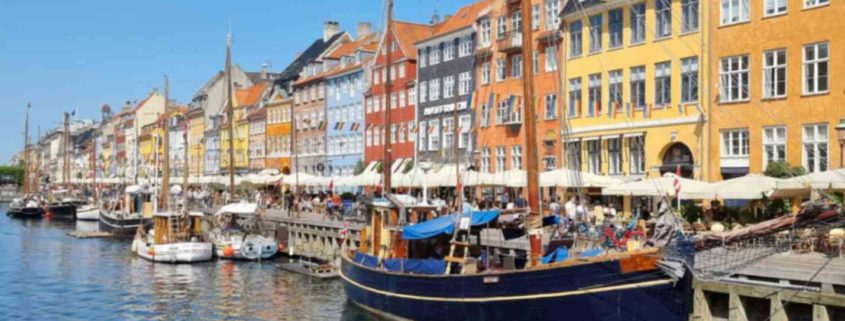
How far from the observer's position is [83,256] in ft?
175

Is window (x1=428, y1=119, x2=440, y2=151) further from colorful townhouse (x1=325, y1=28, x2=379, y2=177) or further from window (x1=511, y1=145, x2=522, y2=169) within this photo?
colorful townhouse (x1=325, y1=28, x2=379, y2=177)

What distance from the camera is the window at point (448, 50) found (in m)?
63.4

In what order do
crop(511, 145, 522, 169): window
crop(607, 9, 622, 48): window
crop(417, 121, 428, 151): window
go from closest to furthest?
crop(607, 9, 622, 48): window, crop(511, 145, 522, 169): window, crop(417, 121, 428, 151): window

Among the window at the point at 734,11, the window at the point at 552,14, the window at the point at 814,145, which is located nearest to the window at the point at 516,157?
the window at the point at 552,14

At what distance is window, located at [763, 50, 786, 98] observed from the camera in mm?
38344

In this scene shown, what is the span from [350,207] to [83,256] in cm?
1478

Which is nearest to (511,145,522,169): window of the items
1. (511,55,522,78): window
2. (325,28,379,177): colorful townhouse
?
(511,55,522,78): window

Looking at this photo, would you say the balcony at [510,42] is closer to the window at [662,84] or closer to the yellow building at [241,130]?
the window at [662,84]

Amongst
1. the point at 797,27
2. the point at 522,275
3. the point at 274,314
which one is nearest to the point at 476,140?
the point at 797,27

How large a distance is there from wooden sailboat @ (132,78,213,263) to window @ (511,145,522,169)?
17.3 meters

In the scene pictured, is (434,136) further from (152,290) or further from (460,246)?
(460,246)

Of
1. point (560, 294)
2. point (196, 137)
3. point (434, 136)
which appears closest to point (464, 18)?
point (434, 136)

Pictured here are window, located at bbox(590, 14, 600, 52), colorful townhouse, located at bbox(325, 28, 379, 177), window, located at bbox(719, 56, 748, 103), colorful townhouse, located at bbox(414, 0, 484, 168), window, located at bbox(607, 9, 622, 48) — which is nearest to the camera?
window, located at bbox(719, 56, 748, 103)

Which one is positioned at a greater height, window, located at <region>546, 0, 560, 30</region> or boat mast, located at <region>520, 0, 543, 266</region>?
window, located at <region>546, 0, 560, 30</region>
